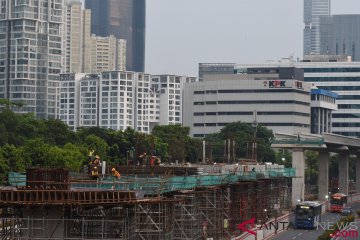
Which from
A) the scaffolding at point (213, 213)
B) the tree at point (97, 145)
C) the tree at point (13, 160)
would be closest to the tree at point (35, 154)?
the tree at point (13, 160)

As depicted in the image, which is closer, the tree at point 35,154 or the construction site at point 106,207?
the construction site at point 106,207

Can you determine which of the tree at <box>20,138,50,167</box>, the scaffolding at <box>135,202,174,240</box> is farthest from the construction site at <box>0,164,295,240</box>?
the tree at <box>20,138,50,167</box>

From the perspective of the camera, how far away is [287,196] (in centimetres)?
18550

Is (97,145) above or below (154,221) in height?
above

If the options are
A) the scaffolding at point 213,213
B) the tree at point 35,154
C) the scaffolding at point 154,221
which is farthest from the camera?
the tree at point 35,154

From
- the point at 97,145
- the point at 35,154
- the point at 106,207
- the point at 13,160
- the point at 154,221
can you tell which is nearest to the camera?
the point at 106,207

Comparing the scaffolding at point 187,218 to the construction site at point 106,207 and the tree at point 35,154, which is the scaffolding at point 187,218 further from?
the tree at point 35,154

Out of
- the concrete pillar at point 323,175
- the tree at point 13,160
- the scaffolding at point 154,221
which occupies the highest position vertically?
the tree at point 13,160

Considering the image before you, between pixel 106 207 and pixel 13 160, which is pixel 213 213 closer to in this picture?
pixel 13 160

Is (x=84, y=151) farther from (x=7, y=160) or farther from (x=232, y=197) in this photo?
(x=232, y=197)

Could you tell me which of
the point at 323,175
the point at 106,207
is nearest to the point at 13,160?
the point at 323,175

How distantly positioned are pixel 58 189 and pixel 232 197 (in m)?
63.7

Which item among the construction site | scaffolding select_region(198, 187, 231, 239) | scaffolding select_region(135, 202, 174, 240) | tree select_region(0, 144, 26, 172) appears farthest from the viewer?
tree select_region(0, 144, 26, 172)

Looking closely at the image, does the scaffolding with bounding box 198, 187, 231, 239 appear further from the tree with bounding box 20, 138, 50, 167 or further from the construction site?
the tree with bounding box 20, 138, 50, 167
